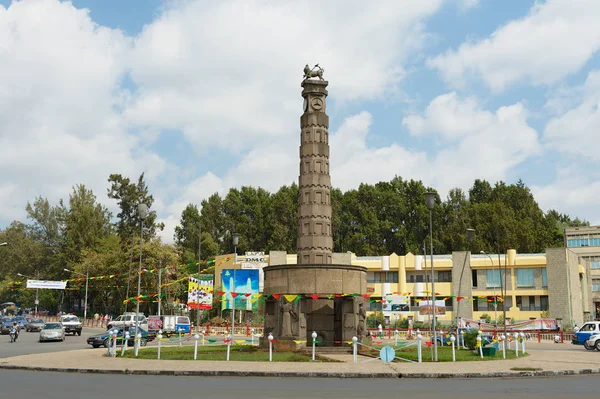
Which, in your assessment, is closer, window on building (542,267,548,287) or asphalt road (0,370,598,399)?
asphalt road (0,370,598,399)

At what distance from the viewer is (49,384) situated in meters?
16.4

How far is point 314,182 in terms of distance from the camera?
30359mm

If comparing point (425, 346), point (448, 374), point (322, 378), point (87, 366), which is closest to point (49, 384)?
point (87, 366)

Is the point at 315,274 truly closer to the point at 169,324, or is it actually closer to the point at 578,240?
the point at 169,324

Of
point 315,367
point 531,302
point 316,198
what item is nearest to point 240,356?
point 315,367

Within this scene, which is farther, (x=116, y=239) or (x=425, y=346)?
(x=116, y=239)

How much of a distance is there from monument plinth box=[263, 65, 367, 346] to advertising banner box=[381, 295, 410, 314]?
3470cm

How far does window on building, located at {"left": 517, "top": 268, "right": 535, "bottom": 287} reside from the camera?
214 feet

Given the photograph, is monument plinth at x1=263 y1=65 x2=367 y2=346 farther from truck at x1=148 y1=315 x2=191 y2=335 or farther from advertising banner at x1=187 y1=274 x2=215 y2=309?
truck at x1=148 y1=315 x2=191 y2=335

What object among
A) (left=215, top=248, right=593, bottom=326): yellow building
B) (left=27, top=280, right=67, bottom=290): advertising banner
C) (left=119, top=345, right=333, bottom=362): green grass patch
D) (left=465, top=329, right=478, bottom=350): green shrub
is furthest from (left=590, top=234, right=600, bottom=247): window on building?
(left=119, top=345, right=333, bottom=362): green grass patch

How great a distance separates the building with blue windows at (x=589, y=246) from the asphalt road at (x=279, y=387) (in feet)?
258

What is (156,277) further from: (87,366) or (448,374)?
(448,374)

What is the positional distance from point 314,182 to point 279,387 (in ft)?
51.4

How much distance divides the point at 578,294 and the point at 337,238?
119ft
